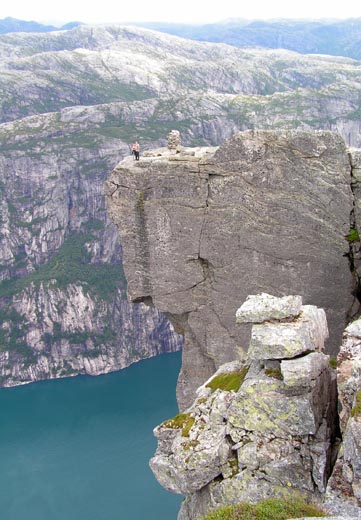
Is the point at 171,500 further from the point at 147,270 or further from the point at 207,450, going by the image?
the point at 207,450

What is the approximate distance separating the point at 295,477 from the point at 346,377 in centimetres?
302

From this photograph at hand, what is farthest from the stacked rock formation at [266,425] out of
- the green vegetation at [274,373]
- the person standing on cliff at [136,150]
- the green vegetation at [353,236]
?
the person standing on cliff at [136,150]

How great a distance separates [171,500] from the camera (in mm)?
91500

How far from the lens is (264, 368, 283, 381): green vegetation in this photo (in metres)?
16.4

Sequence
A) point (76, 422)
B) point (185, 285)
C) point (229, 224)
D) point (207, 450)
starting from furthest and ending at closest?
point (76, 422), point (185, 285), point (229, 224), point (207, 450)

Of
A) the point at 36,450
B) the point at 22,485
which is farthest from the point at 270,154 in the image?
the point at 36,450

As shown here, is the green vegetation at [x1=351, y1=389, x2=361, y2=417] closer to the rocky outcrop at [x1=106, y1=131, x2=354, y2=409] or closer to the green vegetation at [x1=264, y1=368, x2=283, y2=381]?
the green vegetation at [x1=264, y1=368, x2=283, y2=381]

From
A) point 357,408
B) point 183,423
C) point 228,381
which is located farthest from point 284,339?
point 183,423

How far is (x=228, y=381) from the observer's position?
19141mm

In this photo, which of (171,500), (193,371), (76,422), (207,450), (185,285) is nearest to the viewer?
(207,450)

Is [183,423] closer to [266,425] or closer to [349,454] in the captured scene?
[266,425]

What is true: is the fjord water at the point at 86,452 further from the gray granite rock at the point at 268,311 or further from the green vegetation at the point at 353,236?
the gray granite rock at the point at 268,311

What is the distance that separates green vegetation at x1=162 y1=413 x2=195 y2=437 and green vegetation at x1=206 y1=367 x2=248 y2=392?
130 centimetres

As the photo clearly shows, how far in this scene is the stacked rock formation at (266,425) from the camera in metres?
15.4
